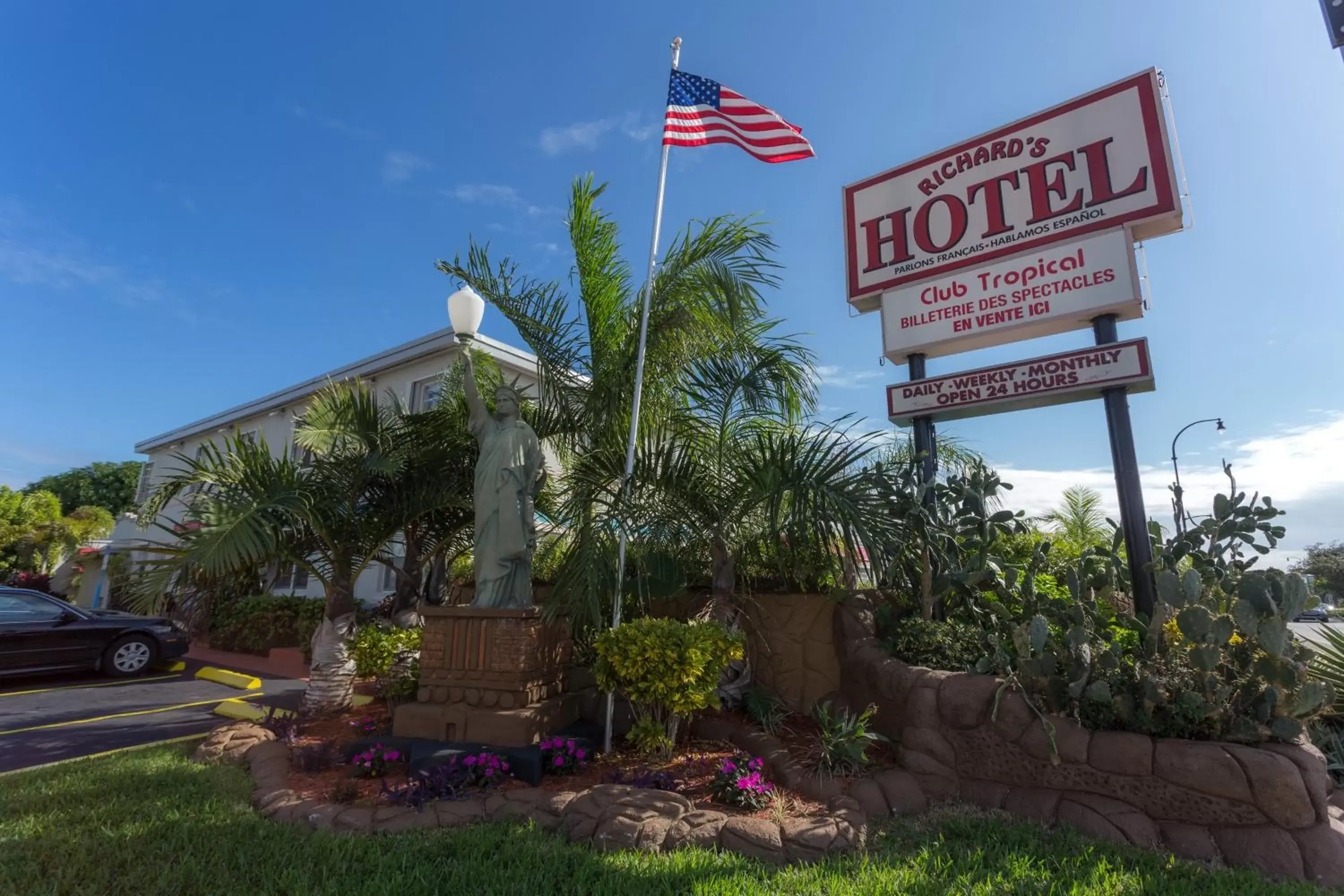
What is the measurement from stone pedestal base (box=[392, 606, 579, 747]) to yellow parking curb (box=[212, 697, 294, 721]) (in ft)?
7.30

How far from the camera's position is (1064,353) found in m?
5.58

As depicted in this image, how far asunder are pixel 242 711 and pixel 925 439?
767cm

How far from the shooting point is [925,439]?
20.8 feet

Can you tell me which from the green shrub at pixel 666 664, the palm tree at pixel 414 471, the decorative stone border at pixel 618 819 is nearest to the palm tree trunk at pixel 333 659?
the palm tree at pixel 414 471

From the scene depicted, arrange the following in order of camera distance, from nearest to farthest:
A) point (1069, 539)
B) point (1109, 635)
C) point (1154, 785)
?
point (1154, 785), point (1109, 635), point (1069, 539)

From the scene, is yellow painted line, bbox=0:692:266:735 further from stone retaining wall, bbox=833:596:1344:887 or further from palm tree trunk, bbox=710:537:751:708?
stone retaining wall, bbox=833:596:1344:887

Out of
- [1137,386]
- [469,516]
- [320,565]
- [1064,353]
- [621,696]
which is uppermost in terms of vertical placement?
[1064,353]

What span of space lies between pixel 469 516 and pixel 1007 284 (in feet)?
20.4

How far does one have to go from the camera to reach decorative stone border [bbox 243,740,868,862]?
3.59 m

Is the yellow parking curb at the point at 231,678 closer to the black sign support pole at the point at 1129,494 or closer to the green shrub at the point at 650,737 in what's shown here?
the green shrub at the point at 650,737

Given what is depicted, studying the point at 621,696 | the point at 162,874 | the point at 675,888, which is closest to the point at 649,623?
the point at 621,696

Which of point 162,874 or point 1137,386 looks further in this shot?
point 1137,386

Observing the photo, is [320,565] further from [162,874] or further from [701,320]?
[701,320]

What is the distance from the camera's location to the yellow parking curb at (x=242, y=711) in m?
6.66
